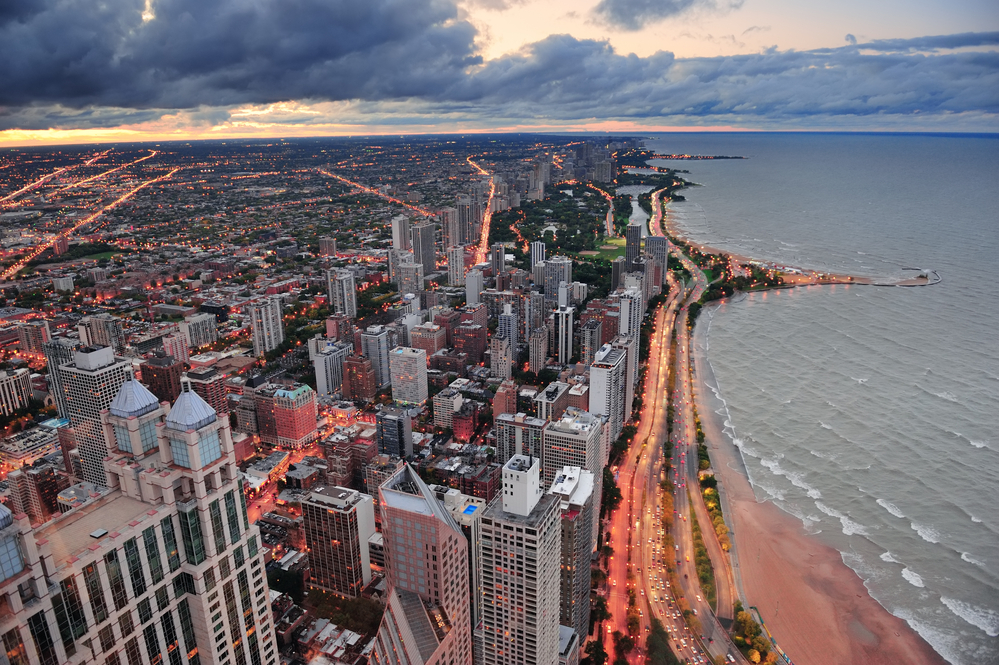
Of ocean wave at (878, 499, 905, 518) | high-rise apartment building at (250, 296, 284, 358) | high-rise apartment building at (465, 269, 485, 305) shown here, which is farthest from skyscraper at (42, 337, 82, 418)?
ocean wave at (878, 499, 905, 518)

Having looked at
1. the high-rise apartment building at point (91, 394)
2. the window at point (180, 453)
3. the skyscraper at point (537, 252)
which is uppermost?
the window at point (180, 453)

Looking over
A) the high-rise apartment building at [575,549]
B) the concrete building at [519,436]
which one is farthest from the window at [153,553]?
the concrete building at [519,436]

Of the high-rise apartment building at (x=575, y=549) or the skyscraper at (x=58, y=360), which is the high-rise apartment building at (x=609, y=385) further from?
the skyscraper at (x=58, y=360)

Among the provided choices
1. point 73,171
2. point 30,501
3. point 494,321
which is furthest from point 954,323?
point 73,171

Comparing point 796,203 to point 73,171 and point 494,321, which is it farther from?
point 73,171

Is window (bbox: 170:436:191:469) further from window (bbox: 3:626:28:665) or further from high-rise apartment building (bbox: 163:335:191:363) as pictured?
high-rise apartment building (bbox: 163:335:191:363)
